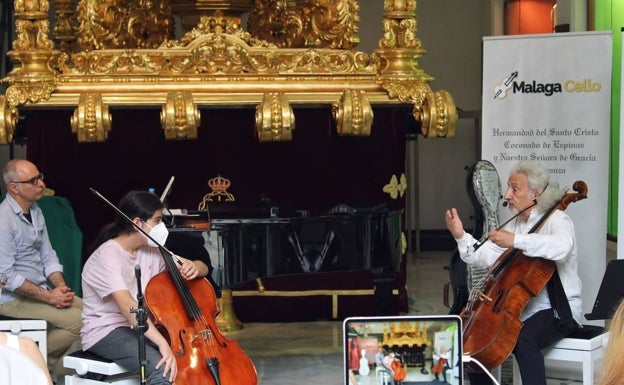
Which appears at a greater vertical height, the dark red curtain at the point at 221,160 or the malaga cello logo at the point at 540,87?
the malaga cello logo at the point at 540,87

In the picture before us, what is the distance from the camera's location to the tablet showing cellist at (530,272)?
5562 mm

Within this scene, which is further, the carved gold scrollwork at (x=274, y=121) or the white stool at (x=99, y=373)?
the carved gold scrollwork at (x=274, y=121)

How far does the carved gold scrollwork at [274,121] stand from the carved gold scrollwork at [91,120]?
2.59ft

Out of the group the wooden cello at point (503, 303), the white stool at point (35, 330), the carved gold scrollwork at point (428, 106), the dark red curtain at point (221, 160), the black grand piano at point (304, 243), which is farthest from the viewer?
the dark red curtain at point (221, 160)

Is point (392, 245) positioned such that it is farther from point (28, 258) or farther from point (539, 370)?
point (28, 258)

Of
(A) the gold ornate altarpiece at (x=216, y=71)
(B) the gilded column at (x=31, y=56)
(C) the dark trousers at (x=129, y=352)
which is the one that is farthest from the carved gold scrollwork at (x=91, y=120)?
(C) the dark trousers at (x=129, y=352)

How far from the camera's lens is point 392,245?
21.7ft

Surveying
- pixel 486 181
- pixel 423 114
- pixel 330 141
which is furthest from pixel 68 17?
pixel 486 181

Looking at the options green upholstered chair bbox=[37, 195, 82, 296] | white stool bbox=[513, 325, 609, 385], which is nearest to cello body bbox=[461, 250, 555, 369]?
white stool bbox=[513, 325, 609, 385]

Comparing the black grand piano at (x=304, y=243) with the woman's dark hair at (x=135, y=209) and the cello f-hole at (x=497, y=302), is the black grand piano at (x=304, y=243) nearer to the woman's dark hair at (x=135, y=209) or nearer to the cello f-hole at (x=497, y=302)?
the woman's dark hair at (x=135, y=209)

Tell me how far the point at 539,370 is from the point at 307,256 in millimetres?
1317

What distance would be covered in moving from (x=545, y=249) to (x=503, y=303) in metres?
0.28

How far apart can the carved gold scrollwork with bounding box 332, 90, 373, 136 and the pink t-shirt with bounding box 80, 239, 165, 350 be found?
1.95 meters

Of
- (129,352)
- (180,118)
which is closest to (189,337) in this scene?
(129,352)
